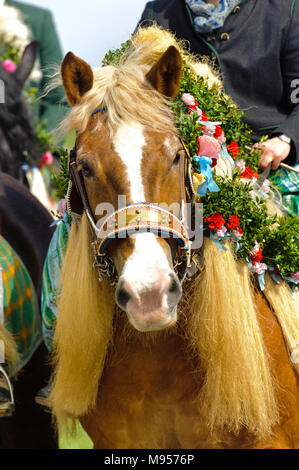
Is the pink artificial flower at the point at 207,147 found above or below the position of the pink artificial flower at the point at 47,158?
below

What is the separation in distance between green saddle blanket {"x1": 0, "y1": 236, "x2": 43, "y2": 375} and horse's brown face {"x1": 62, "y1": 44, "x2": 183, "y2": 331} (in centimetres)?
121

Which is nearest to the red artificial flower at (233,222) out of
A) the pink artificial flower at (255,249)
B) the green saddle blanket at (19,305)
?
the pink artificial flower at (255,249)

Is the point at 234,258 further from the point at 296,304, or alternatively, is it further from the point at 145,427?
the point at 145,427

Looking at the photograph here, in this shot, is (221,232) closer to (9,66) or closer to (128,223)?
(128,223)

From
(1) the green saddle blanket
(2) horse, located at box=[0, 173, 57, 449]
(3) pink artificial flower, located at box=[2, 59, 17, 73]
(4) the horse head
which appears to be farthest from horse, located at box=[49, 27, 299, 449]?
(3) pink artificial flower, located at box=[2, 59, 17, 73]

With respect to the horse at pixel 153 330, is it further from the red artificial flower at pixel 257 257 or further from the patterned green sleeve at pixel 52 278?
the patterned green sleeve at pixel 52 278

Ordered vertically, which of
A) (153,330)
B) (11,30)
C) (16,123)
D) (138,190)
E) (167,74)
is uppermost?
(11,30)

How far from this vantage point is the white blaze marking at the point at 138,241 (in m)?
2.00

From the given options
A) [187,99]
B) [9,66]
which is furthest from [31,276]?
[9,66]

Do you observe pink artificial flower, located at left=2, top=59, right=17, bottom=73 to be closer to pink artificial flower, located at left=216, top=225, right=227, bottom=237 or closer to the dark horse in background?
the dark horse in background

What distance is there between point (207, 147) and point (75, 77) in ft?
1.95

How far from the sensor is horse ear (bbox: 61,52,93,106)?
239 cm

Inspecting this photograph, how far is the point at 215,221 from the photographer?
2428 mm
